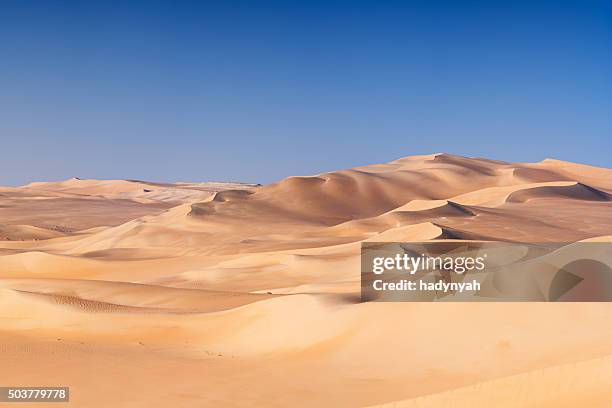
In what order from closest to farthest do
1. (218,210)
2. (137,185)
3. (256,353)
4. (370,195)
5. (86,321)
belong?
(256,353) → (86,321) → (218,210) → (370,195) → (137,185)

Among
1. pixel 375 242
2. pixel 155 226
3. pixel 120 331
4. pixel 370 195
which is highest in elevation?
pixel 370 195

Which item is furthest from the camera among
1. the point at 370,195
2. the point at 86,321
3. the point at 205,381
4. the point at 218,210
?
the point at 370,195

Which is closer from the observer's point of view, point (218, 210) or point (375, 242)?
point (375, 242)

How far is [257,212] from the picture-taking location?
45000mm

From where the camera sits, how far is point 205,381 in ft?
27.6

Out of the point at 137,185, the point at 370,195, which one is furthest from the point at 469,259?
the point at 137,185

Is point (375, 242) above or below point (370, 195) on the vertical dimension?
below

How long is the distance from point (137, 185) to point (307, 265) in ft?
362

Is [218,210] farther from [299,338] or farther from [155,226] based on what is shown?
[299,338]

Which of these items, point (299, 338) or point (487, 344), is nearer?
point (487, 344)

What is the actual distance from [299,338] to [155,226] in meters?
30.8

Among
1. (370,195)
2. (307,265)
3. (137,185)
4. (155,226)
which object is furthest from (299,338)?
(137,185)

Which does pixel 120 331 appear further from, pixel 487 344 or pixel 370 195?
pixel 370 195

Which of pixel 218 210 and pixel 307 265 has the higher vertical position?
pixel 218 210
